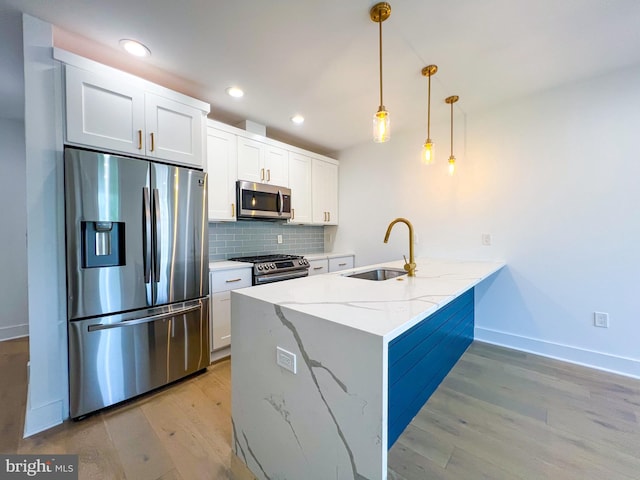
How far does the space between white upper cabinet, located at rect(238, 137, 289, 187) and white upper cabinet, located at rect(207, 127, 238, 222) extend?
0.10 meters

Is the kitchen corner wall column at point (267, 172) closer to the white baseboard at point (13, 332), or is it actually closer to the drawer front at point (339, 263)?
the drawer front at point (339, 263)

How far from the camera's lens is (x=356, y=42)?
5.91ft

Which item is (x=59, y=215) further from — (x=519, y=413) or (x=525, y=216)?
(x=525, y=216)

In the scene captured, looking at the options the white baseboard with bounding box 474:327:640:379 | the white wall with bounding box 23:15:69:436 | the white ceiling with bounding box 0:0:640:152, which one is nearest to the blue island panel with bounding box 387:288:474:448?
the white baseboard with bounding box 474:327:640:379

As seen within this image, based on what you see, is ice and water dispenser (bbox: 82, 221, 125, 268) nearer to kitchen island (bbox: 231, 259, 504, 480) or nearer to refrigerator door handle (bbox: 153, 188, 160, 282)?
refrigerator door handle (bbox: 153, 188, 160, 282)

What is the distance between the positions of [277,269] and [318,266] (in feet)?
2.49

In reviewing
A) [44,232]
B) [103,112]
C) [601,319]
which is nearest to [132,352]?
[44,232]

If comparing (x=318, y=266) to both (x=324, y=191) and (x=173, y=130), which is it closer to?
(x=324, y=191)

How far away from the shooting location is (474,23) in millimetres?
1645

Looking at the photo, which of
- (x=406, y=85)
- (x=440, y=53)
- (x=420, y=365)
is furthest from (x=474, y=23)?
(x=420, y=365)

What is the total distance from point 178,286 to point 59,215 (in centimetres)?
87

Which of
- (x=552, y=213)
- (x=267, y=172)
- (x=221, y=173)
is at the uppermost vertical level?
(x=267, y=172)

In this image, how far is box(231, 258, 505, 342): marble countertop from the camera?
95 centimetres

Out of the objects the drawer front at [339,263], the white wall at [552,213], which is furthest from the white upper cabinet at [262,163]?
the white wall at [552,213]
